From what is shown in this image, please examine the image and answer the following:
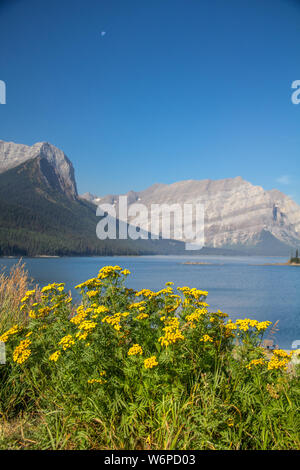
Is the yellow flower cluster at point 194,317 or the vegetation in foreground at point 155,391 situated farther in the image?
the yellow flower cluster at point 194,317

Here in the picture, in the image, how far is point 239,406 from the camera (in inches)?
145

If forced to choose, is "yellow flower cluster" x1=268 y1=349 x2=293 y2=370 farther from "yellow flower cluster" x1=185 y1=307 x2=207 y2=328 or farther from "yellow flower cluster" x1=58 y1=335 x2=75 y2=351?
"yellow flower cluster" x1=58 y1=335 x2=75 y2=351

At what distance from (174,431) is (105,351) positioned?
3.76ft

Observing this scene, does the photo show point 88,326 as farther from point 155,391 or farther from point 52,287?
point 52,287

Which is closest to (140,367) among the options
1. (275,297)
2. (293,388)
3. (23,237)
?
(293,388)

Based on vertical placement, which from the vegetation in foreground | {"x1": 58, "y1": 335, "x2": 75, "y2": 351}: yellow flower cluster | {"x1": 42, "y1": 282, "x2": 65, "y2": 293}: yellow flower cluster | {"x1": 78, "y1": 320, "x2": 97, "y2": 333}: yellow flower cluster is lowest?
the vegetation in foreground

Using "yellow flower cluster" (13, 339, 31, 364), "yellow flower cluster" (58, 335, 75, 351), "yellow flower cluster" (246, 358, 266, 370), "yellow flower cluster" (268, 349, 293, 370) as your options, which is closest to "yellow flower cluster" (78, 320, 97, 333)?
"yellow flower cluster" (58, 335, 75, 351)

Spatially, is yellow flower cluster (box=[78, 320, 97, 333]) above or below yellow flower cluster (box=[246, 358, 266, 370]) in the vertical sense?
above

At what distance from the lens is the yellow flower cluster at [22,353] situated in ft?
11.7

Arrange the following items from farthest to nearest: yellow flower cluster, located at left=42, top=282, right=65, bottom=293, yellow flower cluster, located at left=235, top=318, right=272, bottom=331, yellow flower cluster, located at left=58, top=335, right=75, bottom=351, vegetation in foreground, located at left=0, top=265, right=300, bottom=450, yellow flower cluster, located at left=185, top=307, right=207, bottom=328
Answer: yellow flower cluster, located at left=42, top=282, right=65, bottom=293 < yellow flower cluster, located at left=235, top=318, right=272, bottom=331 < yellow flower cluster, located at left=185, top=307, right=207, bottom=328 < yellow flower cluster, located at left=58, top=335, right=75, bottom=351 < vegetation in foreground, located at left=0, top=265, right=300, bottom=450

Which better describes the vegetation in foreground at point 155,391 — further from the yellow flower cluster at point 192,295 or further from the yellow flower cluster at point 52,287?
the yellow flower cluster at point 52,287

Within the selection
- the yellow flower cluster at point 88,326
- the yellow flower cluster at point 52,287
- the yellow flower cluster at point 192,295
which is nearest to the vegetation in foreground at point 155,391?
the yellow flower cluster at point 88,326

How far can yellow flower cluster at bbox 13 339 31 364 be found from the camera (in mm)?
3559

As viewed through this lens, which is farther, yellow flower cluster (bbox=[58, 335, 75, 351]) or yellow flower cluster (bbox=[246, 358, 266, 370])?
yellow flower cluster (bbox=[246, 358, 266, 370])
